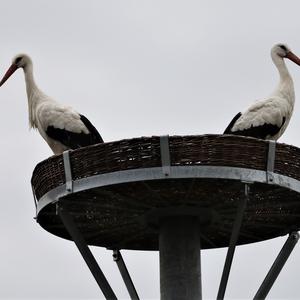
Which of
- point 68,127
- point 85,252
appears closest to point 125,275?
point 85,252

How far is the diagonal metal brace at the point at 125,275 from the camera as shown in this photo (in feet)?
38.7

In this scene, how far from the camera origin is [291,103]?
488 inches

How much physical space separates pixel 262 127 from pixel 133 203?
7.58 feet

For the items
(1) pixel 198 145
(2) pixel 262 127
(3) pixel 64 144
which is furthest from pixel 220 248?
(1) pixel 198 145

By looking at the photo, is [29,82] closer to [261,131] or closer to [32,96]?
[32,96]

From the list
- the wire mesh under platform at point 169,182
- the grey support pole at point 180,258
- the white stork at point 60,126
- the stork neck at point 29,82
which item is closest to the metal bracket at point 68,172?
the wire mesh under platform at point 169,182

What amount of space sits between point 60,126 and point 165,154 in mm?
3422

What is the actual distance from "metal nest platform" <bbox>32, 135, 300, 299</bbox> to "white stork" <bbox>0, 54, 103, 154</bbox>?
1585mm

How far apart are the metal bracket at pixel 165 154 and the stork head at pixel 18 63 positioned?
4924 millimetres

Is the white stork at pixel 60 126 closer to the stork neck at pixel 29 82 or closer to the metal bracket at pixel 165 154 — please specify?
the stork neck at pixel 29 82

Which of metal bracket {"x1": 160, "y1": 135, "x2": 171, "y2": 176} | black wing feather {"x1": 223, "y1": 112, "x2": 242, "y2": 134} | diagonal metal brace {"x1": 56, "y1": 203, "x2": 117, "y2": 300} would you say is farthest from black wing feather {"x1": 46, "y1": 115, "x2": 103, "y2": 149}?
metal bracket {"x1": 160, "y1": 135, "x2": 171, "y2": 176}

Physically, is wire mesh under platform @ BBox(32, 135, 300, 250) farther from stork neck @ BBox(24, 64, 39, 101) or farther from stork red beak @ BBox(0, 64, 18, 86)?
stork red beak @ BBox(0, 64, 18, 86)

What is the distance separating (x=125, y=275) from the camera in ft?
38.7

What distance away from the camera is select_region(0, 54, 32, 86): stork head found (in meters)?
13.8
